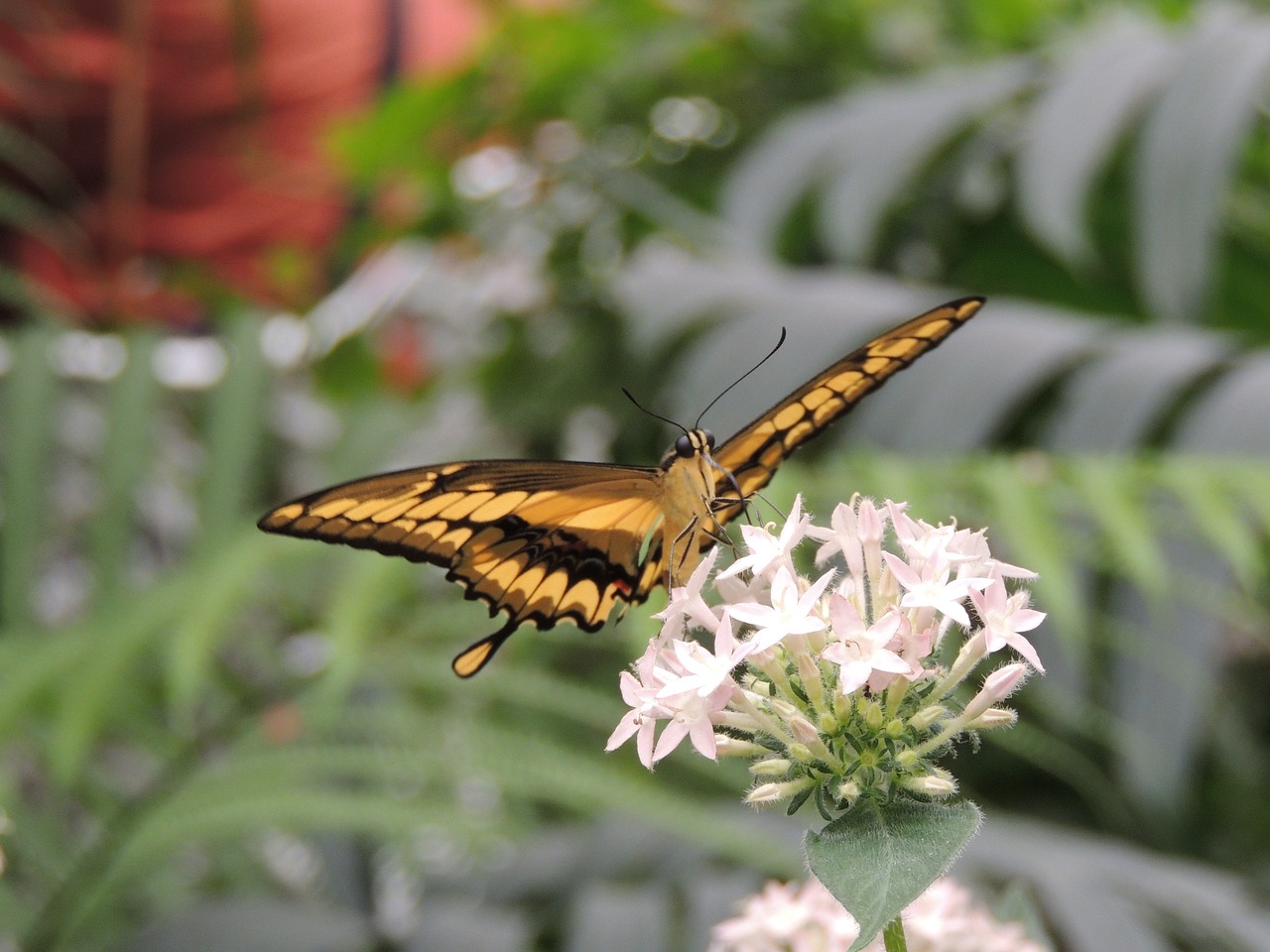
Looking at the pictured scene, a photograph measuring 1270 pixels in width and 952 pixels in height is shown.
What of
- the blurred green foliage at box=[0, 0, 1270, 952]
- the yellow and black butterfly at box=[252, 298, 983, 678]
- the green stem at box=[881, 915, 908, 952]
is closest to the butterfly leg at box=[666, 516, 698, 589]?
the yellow and black butterfly at box=[252, 298, 983, 678]

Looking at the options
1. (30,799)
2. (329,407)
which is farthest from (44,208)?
(30,799)

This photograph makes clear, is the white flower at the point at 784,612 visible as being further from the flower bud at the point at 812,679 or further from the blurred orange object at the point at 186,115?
the blurred orange object at the point at 186,115

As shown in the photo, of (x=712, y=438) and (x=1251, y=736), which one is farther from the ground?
(x=712, y=438)

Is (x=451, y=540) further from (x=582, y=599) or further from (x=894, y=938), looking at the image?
(x=894, y=938)

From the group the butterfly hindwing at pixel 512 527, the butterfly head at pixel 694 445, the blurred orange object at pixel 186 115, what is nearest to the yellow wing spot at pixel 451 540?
the butterfly hindwing at pixel 512 527

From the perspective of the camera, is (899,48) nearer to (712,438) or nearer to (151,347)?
(151,347)

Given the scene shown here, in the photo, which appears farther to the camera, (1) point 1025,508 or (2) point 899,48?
(2) point 899,48

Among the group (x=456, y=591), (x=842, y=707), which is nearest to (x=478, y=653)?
(x=842, y=707)
